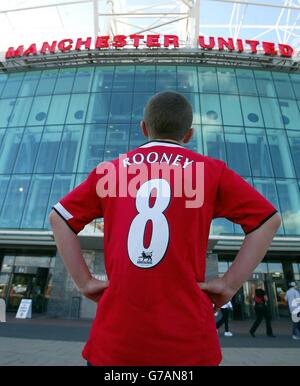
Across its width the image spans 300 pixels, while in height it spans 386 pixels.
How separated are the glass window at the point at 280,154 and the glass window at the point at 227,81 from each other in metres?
4.56

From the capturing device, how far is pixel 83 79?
75.5ft

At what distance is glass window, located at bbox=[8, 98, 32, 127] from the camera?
2148 cm

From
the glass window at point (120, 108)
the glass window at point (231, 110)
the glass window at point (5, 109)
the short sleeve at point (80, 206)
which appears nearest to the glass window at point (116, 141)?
the glass window at point (120, 108)

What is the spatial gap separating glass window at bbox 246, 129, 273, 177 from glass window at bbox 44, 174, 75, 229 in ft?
39.4

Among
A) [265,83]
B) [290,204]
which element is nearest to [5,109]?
[265,83]

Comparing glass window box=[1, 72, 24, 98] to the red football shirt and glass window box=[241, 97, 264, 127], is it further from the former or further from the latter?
the red football shirt

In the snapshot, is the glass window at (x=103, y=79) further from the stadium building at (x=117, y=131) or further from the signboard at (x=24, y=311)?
the signboard at (x=24, y=311)

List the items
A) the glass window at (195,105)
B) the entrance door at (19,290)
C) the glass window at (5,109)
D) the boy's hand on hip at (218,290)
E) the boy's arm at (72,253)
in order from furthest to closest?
the glass window at (5,109) → the glass window at (195,105) → the entrance door at (19,290) → the boy's arm at (72,253) → the boy's hand on hip at (218,290)

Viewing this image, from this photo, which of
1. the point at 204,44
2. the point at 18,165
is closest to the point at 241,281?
the point at 18,165

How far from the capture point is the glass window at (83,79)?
22500 mm

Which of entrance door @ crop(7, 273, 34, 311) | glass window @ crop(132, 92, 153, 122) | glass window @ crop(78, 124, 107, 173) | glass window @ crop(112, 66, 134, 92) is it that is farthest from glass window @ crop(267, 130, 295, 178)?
entrance door @ crop(7, 273, 34, 311)

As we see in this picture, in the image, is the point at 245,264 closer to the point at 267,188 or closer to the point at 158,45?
the point at 267,188

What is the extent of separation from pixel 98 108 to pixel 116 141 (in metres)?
3.48
